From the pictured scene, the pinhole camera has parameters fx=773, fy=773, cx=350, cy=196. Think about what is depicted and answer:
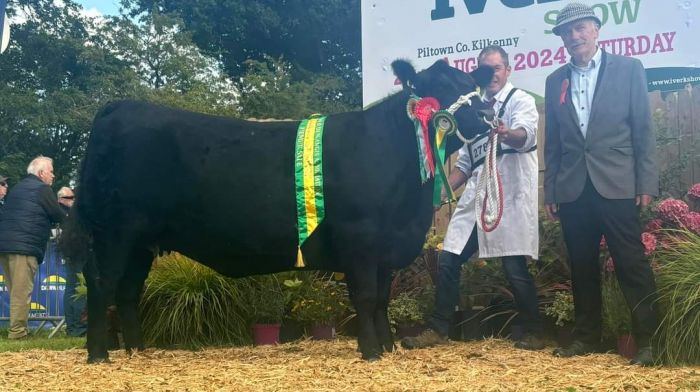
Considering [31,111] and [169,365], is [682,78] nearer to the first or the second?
[169,365]

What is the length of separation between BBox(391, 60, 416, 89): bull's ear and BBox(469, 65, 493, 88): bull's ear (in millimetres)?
440

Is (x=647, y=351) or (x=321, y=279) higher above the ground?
(x=321, y=279)

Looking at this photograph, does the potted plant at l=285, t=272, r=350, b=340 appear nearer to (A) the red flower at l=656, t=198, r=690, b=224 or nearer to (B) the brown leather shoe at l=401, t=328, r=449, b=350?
(B) the brown leather shoe at l=401, t=328, r=449, b=350

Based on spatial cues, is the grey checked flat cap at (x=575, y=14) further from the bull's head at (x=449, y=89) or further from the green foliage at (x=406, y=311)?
the green foliage at (x=406, y=311)

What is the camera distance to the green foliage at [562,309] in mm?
5590

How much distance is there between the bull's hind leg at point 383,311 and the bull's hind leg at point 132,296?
5.25 feet

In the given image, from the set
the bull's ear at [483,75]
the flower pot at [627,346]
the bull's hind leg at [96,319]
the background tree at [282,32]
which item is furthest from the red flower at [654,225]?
the background tree at [282,32]

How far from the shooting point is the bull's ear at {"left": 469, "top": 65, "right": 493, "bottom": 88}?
17.0 ft

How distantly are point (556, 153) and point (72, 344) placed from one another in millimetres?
4586

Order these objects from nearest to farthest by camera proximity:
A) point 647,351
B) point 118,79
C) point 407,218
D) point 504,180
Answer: point 647,351
point 407,218
point 504,180
point 118,79

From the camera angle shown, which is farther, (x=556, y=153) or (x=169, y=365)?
(x=556, y=153)

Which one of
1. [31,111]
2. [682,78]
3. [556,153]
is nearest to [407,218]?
[556,153]

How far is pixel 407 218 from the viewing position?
496 cm

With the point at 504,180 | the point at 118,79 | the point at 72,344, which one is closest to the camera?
the point at 504,180
